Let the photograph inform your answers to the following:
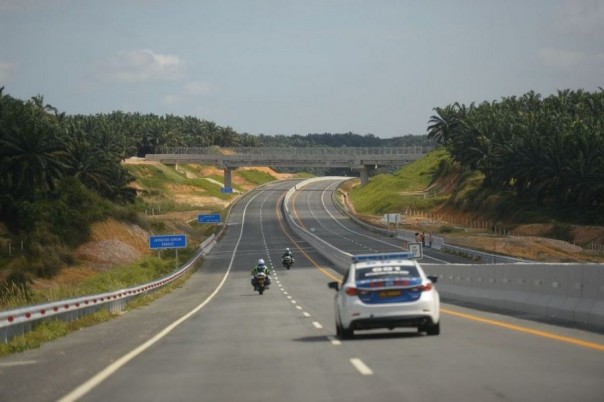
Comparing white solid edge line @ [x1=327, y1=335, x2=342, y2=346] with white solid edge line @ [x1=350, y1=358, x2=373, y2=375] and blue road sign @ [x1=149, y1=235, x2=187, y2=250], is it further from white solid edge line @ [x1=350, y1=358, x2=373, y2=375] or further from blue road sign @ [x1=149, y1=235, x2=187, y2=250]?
blue road sign @ [x1=149, y1=235, x2=187, y2=250]

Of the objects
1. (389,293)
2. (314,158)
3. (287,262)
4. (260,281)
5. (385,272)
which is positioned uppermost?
(314,158)

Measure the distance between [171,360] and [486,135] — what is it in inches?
5566

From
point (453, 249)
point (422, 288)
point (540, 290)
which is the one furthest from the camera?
point (453, 249)

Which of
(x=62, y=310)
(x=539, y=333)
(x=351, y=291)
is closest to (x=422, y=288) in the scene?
(x=351, y=291)

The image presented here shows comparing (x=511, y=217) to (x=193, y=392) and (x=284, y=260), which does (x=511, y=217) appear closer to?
(x=284, y=260)

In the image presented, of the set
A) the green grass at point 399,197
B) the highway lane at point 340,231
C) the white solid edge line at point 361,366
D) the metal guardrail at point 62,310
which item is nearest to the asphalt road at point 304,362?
the white solid edge line at point 361,366

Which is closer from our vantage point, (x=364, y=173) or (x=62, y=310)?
(x=62, y=310)

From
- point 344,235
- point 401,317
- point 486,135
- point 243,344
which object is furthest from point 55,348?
point 486,135

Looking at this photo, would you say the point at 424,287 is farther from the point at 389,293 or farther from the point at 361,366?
the point at 361,366

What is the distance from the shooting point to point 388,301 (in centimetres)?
1962

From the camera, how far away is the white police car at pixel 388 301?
19.5 m

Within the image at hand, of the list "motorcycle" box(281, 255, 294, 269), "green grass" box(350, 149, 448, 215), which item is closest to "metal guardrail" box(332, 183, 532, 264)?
"motorcycle" box(281, 255, 294, 269)

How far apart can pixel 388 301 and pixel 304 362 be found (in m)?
4.06

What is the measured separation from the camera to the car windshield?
1997 cm
